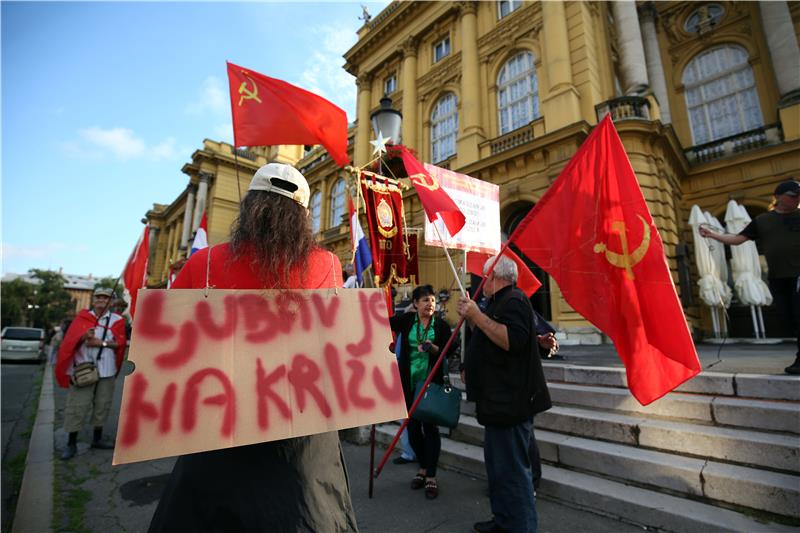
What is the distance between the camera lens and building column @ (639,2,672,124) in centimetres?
1484

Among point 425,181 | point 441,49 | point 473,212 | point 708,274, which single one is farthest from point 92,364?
point 441,49

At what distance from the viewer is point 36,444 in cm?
511

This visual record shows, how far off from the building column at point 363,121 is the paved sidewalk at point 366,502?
16.7 meters

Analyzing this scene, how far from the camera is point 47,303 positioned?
154ft

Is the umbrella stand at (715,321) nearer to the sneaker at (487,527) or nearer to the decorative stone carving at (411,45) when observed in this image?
→ the sneaker at (487,527)

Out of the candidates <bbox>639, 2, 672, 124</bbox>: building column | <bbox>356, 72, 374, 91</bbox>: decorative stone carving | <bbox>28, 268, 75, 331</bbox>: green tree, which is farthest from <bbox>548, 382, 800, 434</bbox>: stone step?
<bbox>28, 268, 75, 331</bbox>: green tree

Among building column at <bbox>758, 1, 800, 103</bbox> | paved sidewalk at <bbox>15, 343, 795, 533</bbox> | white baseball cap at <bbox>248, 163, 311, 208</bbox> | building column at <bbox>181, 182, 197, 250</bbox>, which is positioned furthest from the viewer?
building column at <bbox>181, 182, 197, 250</bbox>

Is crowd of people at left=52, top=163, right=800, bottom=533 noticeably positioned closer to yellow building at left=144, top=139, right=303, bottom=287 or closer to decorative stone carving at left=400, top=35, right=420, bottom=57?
decorative stone carving at left=400, top=35, right=420, bottom=57

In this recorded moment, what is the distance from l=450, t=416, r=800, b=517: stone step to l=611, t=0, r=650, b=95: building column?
13073mm

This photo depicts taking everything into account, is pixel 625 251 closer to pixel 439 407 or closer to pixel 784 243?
pixel 439 407

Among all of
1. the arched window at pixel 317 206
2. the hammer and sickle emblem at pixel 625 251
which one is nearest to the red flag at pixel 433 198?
the hammer and sickle emblem at pixel 625 251

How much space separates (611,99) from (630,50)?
3755 millimetres

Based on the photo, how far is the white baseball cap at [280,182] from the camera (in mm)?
1535

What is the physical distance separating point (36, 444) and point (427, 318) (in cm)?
572
